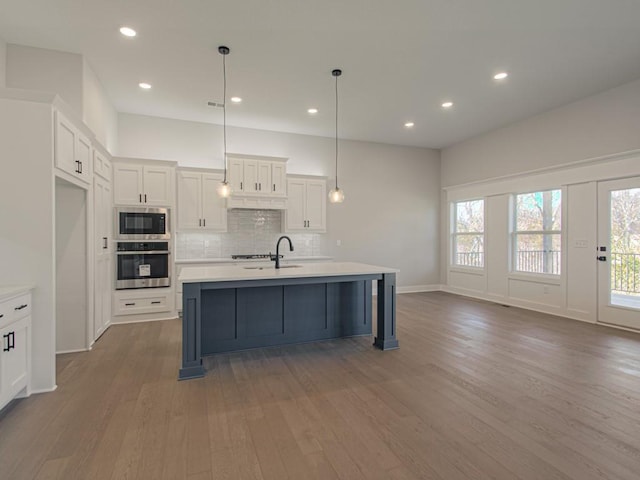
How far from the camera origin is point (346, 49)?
360 centimetres

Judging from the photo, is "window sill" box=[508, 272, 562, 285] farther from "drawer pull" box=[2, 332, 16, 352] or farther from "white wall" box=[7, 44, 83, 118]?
"white wall" box=[7, 44, 83, 118]

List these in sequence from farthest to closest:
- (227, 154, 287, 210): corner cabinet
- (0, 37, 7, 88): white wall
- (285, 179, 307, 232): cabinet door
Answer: (285, 179, 307, 232): cabinet door, (227, 154, 287, 210): corner cabinet, (0, 37, 7, 88): white wall

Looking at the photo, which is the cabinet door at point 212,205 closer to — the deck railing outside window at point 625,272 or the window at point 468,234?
the window at point 468,234

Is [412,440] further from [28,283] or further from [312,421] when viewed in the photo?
[28,283]

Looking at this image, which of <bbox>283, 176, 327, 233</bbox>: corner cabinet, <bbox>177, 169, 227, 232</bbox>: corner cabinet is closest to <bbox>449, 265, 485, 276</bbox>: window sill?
<bbox>283, 176, 327, 233</bbox>: corner cabinet

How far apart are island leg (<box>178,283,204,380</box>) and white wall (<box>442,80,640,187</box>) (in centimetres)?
569

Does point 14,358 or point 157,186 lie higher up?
point 157,186

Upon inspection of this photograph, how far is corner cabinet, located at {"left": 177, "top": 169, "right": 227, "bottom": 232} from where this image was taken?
536 cm

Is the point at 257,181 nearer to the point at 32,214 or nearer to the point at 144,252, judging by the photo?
the point at 144,252

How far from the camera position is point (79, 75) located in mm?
3691

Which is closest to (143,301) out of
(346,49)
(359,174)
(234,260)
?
(234,260)

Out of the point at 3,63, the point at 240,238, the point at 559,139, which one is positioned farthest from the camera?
the point at 240,238

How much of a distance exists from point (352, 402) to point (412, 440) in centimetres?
58

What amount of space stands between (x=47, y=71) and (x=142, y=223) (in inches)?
80.9
